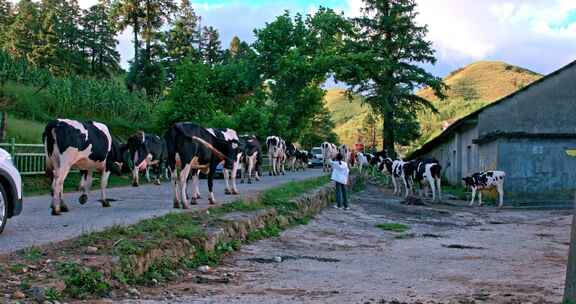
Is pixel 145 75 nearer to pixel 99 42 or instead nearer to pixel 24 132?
pixel 99 42

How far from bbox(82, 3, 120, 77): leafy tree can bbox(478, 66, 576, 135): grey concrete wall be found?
146ft

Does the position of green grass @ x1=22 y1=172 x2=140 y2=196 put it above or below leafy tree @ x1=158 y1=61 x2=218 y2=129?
below

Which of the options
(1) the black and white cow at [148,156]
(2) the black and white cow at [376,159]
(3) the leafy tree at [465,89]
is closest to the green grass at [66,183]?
(1) the black and white cow at [148,156]

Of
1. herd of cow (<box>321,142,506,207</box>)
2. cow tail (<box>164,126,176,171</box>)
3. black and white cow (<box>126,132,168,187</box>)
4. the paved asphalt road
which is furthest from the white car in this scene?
herd of cow (<box>321,142,506,207</box>)

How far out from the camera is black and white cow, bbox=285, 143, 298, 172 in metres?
40.8

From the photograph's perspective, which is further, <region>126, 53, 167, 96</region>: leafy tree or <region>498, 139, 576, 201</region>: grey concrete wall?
<region>126, 53, 167, 96</region>: leafy tree

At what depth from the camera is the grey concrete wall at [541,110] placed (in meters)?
31.3

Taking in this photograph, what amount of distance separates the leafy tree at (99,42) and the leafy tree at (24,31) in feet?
15.9

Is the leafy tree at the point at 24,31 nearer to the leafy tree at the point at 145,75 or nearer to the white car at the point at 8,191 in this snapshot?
the leafy tree at the point at 145,75

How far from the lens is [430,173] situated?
29125 mm

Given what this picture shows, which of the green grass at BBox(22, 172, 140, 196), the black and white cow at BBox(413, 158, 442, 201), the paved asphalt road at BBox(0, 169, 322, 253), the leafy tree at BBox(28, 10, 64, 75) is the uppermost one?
the leafy tree at BBox(28, 10, 64, 75)

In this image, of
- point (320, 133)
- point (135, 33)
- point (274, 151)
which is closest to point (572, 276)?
point (274, 151)

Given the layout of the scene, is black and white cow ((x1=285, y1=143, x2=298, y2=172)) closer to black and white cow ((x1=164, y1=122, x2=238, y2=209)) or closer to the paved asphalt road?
the paved asphalt road

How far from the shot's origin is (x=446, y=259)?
12.8 metres
